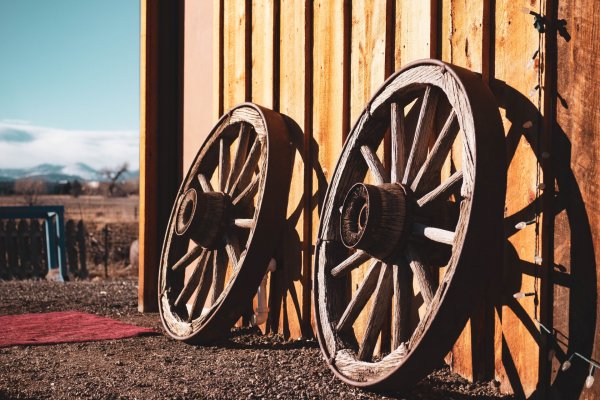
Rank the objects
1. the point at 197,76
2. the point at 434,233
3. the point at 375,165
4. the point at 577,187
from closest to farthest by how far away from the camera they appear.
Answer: the point at 577,187, the point at 434,233, the point at 375,165, the point at 197,76

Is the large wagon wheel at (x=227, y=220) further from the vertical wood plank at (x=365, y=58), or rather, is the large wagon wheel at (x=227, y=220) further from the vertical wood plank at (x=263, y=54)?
the vertical wood plank at (x=365, y=58)

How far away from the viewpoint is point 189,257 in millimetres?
5082

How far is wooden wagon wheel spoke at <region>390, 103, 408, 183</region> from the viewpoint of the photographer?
133 inches

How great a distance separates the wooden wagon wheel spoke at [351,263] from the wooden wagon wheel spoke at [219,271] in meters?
1.23

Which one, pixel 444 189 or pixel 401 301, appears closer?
pixel 444 189

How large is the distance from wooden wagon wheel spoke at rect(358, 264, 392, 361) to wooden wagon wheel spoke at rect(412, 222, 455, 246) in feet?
0.96

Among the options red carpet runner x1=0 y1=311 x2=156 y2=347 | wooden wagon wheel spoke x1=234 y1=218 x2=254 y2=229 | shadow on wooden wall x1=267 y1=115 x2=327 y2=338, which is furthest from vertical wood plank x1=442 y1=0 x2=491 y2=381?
red carpet runner x1=0 y1=311 x2=156 y2=347

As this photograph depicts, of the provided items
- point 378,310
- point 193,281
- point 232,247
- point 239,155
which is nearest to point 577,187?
point 378,310

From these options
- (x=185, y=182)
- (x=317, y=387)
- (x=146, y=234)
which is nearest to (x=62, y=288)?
(x=146, y=234)

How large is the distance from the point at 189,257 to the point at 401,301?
2.29m

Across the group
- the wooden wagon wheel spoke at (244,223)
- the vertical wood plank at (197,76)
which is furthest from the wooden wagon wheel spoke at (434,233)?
the vertical wood plank at (197,76)

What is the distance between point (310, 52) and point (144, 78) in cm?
239

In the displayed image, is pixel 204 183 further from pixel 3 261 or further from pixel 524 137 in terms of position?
pixel 3 261

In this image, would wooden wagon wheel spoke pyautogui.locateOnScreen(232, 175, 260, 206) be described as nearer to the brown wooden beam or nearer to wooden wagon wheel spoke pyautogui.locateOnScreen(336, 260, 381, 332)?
wooden wagon wheel spoke pyautogui.locateOnScreen(336, 260, 381, 332)
